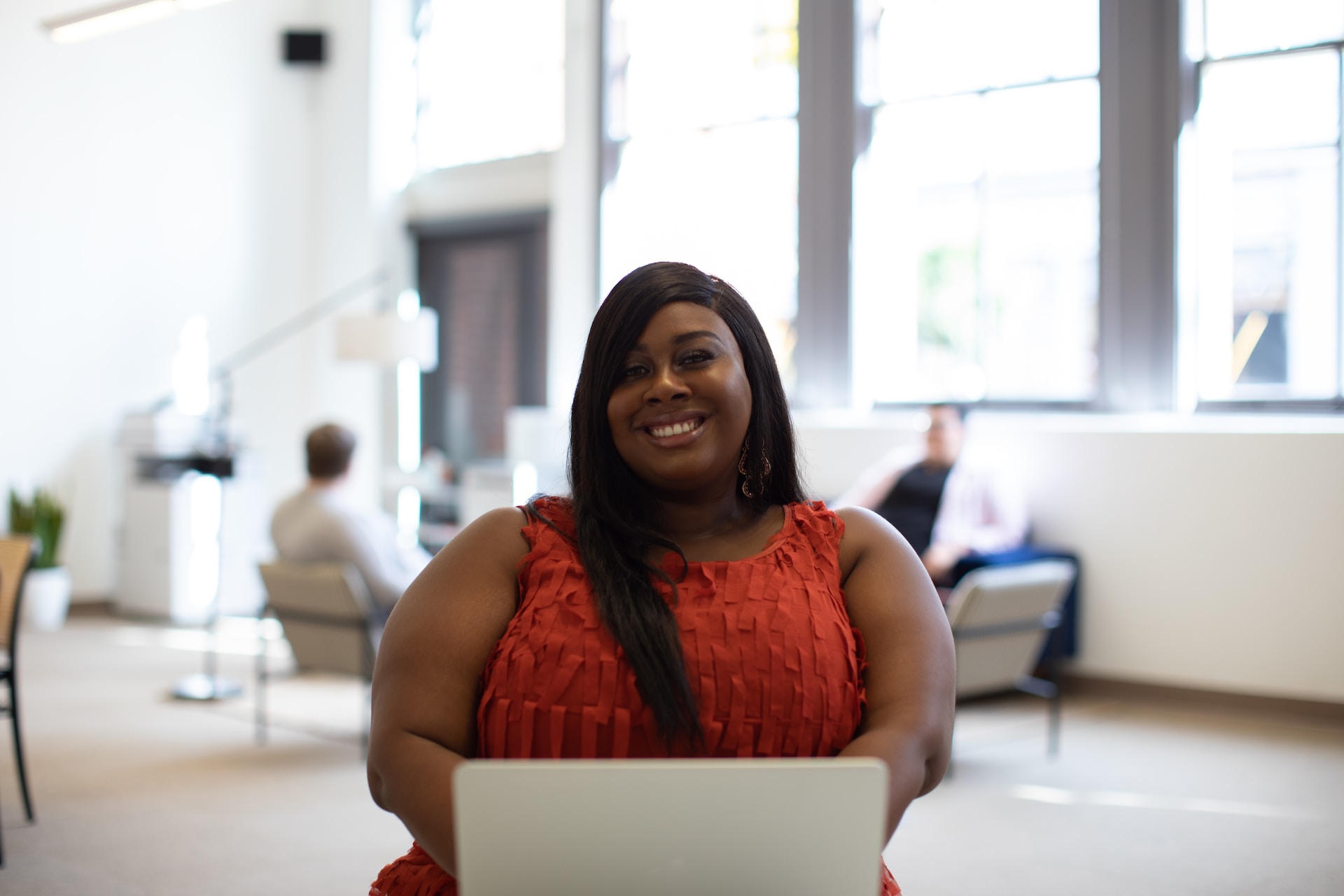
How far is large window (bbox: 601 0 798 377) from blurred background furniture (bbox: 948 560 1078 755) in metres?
2.99

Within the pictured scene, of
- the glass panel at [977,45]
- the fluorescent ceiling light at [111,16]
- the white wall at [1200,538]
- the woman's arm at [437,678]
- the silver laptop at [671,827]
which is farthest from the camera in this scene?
the fluorescent ceiling light at [111,16]

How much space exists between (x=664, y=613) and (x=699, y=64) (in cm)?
682

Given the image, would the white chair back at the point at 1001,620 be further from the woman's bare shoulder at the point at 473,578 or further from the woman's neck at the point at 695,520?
the woman's bare shoulder at the point at 473,578

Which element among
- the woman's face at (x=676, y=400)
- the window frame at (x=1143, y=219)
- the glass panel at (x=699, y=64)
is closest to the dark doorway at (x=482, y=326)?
the glass panel at (x=699, y=64)

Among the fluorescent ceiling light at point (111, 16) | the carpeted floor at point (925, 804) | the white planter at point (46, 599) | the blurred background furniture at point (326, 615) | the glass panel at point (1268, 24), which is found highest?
the fluorescent ceiling light at point (111, 16)

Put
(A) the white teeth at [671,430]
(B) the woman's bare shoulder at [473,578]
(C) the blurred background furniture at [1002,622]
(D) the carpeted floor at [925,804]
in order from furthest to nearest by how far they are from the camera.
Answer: (C) the blurred background furniture at [1002,622] → (D) the carpeted floor at [925,804] → (A) the white teeth at [671,430] → (B) the woman's bare shoulder at [473,578]

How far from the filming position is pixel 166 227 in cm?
834

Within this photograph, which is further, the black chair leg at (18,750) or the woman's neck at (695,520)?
the black chair leg at (18,750)

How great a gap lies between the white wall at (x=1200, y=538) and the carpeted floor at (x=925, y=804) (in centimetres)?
25

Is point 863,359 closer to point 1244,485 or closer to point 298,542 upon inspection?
point 1244,485

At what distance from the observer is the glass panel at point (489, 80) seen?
850cm

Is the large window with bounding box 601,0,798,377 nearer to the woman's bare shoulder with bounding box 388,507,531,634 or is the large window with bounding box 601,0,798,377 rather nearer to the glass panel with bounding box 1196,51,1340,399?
the glass panel with bounding box 1196,51,1340,399

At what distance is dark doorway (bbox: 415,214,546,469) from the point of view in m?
8.62

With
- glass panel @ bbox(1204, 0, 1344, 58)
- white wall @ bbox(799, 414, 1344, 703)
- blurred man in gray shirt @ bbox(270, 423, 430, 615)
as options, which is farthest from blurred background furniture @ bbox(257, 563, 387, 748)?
glass panel @ bbox(1204, 0, 1344, 58)
